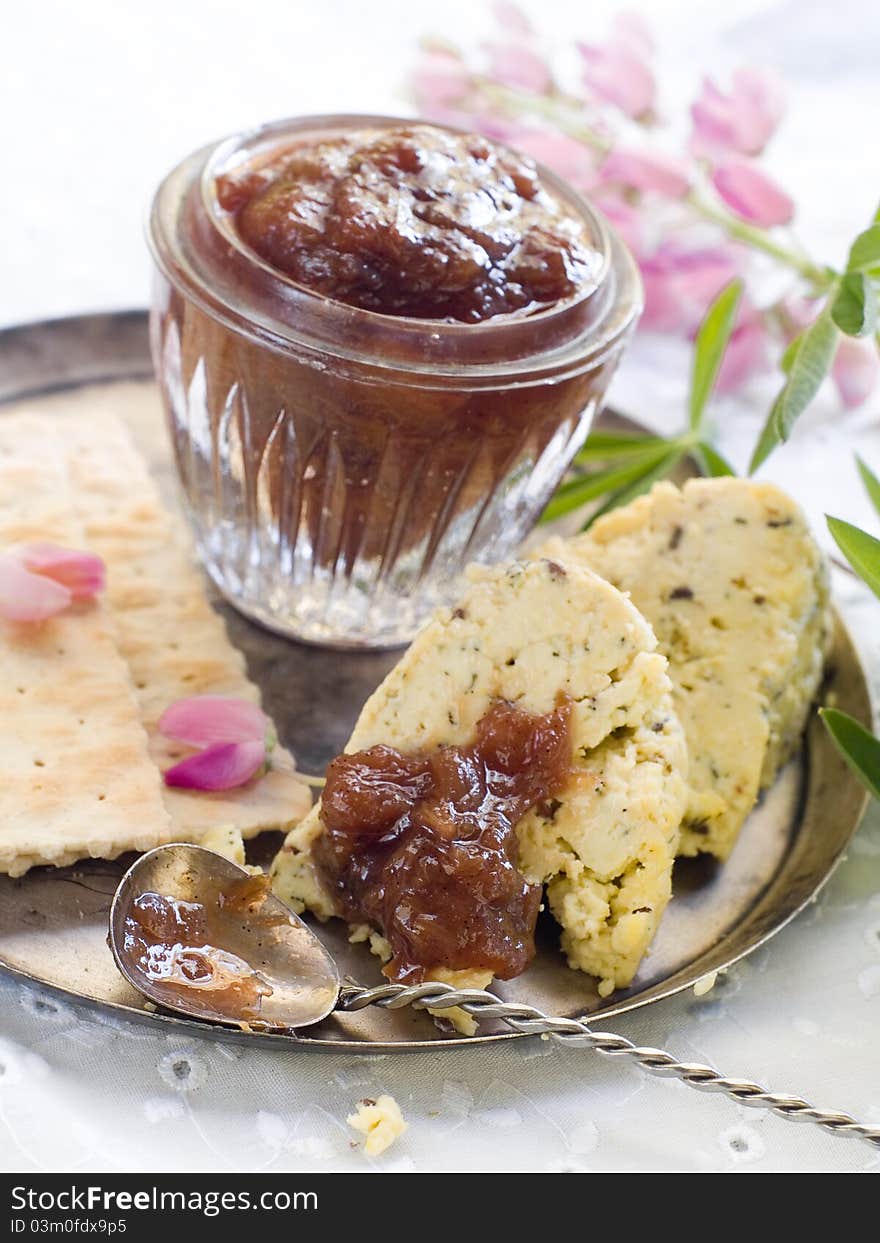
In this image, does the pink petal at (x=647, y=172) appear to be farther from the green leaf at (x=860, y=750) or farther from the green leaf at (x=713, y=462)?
the green leaf at (x=860, y=750)

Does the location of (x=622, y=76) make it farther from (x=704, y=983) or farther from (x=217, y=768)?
(x=704, y=983)

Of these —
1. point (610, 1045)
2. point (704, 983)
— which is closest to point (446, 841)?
point (610, 1045)

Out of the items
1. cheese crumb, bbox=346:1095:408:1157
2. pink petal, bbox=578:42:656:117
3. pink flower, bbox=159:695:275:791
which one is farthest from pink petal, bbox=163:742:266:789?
pink petal, bbox=578:42:656:117

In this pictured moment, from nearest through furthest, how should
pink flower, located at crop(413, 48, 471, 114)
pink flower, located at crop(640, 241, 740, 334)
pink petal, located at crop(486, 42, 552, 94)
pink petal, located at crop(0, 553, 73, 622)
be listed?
pink petal, located at crop(0, 553, 73, 622), pink flower, located at crop(640, 241, 740, 334), pink petal, located at crop(486, 42, 552, 94), pink flower, located at crop(413, 48, 471, 114)

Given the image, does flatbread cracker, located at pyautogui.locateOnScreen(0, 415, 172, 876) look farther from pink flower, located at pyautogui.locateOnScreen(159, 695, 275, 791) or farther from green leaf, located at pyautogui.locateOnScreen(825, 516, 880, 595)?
green leaf, located at pyautogui.locateOnScreen(825, 516, 880, 595)

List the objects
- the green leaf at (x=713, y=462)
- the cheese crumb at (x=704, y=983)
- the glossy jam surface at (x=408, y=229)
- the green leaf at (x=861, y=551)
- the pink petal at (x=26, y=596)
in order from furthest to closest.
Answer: the green leaf at (x=713, y=462) < the pink petal at (x=26, y=596) < the green leaf at (x=861, y=551) < the glossy jam surface at (x=408, y=229) < the cheese crumb at (x=704, y=983)

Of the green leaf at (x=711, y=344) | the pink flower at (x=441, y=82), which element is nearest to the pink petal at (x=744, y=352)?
the green leaf at (x=711, y=344)
